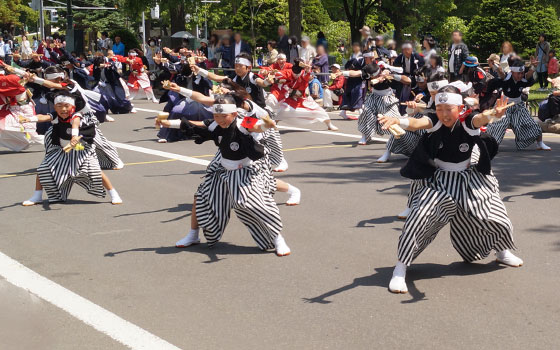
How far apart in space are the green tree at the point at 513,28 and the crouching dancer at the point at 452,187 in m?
23.3

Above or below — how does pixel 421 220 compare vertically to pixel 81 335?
above

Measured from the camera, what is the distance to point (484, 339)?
17.1ft

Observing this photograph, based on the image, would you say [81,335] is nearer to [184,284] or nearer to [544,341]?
[184,284]

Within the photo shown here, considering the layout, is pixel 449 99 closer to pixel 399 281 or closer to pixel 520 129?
pixel 399 281

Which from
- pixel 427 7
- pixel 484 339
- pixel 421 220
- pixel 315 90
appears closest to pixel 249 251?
pixel 421 220

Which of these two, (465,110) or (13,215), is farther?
(13,215)

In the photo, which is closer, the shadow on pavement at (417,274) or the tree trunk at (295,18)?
the shadow on pavement at (417,274)

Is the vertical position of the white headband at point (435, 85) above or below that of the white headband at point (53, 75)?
below

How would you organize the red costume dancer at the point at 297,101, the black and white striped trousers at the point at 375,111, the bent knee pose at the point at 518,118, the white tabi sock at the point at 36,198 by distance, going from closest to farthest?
the white tabi sock at the point at 36,198 → the bent knee pose at the point at 518,118 → the black and white striped trousers at the point at 375,111 → the red costume dancer at the point at 297,101

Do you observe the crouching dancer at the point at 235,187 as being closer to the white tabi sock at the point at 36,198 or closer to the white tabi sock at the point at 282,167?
the white tabi sock at the point at 36,198

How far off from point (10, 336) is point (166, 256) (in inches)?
85.7

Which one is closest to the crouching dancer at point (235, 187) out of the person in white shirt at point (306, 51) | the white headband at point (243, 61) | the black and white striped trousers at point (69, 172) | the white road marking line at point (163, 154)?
the black and white striped trousers at point (69, 172)

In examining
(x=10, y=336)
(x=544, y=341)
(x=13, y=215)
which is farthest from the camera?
(x=13, y=215)

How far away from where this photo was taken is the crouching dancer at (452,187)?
20.7 ft
